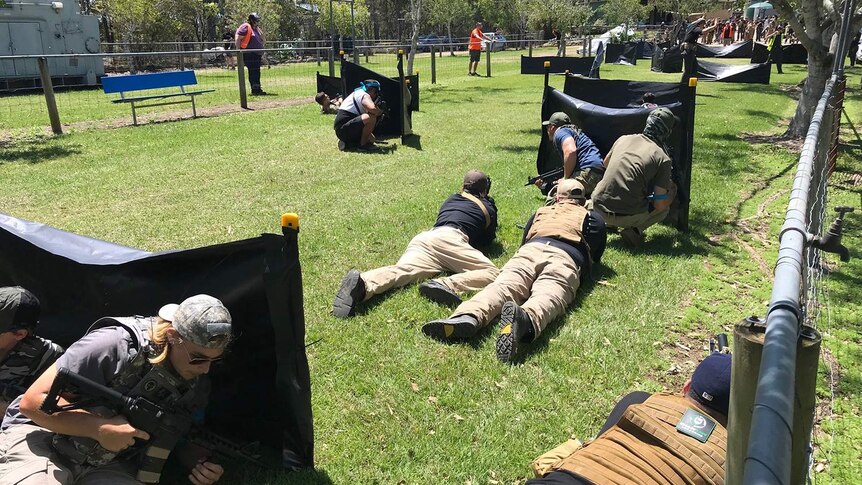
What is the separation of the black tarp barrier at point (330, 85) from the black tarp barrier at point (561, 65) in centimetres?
753

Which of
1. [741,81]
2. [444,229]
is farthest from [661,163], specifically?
[741,81]

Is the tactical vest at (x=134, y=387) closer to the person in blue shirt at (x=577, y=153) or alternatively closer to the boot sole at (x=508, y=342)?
the boot sole at (x=508, y=342)

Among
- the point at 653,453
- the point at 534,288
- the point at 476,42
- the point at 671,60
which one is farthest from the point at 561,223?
the point at 671,60

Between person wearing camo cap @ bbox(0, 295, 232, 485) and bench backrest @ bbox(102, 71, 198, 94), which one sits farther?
bench backrest @ bbox(102, 71, 198, 94)

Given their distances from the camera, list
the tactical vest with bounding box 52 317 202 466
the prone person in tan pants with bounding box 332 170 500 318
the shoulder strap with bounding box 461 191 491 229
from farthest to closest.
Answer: the shoulder strap with bounding box 461 191 491 229
the prone person in tan pants with bounding box 332 170 500 318
the tactical vest with bounding box 52 317 202 466

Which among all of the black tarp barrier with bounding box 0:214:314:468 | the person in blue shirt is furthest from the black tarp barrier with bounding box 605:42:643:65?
the black tarp barrier with bounding box 0:214:314:468

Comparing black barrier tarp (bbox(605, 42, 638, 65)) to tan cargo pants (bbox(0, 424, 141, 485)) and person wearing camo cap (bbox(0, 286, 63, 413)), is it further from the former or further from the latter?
tan cargo pants (bbox(0, 424, 141, 485))

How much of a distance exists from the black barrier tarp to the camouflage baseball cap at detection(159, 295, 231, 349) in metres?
30.5

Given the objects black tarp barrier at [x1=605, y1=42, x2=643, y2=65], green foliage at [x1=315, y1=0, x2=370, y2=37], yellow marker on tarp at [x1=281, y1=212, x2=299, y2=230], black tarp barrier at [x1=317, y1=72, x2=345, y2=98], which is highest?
green foliage at [x1=315, y1=0, x2=370, y2=37]

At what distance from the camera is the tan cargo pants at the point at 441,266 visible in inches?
196

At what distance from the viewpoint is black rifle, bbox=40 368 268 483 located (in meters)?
2.41

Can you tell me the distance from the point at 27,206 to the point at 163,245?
7.82ft

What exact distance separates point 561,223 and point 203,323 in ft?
10.8

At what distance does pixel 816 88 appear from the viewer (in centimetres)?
1064
